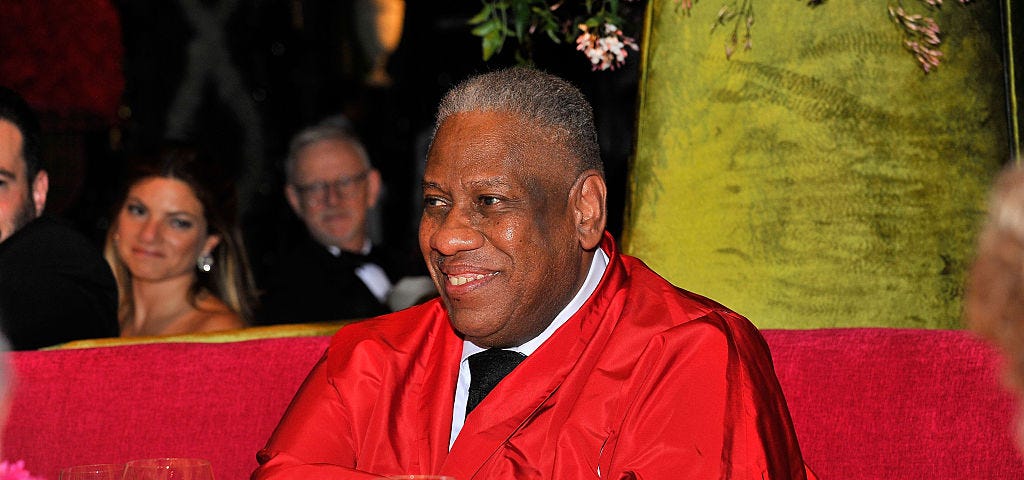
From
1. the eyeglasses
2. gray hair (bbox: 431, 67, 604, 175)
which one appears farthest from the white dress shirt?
gray hair (bbox: 431, 67, 604, 175)

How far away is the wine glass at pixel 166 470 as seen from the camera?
4.73ft

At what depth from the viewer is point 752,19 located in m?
2.44

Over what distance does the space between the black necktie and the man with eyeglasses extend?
6.84 feet

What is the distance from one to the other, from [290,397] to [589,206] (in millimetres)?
739

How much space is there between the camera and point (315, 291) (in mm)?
4219

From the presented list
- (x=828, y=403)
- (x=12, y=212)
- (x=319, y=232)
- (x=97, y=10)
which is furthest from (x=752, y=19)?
(x=97, y=10)

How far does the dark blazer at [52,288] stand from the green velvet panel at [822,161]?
49.7 inches

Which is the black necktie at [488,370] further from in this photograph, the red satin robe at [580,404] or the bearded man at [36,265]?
the bearded man at [36,265]

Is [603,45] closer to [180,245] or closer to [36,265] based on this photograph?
[36,265]

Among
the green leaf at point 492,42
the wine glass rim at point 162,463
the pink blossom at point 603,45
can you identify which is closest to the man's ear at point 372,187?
the green leaf at point 492,42

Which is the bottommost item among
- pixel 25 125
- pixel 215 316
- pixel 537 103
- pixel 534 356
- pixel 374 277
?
pixel 374 277

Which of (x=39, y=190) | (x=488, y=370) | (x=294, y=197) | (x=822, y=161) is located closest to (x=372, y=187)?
(x=294, y=197)

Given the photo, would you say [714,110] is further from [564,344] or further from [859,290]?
[564,344]

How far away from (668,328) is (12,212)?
1.82 metres
